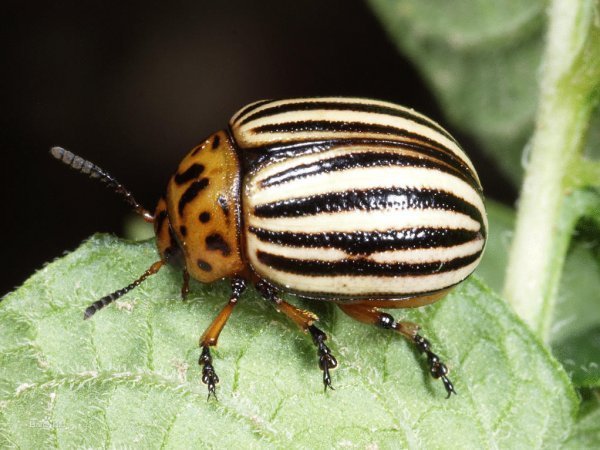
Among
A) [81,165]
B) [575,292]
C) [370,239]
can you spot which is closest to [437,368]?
[370,239]

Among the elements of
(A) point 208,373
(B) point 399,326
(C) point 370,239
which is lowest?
(B) point 399,326

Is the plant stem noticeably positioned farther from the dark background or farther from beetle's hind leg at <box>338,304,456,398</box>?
the dark background

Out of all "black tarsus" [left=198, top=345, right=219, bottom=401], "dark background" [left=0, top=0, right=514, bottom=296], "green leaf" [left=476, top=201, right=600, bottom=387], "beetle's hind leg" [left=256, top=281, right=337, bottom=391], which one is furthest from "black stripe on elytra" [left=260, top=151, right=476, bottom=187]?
"dark background" [left=0, top=0, right=514, bottom=296]

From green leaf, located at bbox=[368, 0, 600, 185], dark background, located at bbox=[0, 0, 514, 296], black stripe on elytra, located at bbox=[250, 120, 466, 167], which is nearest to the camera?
black stripe on elytra, located at bbox=[250, 120, 466, 167]

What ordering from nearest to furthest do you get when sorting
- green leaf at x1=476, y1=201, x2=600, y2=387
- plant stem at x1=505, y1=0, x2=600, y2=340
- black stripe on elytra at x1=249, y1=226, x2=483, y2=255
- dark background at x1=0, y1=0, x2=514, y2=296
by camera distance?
black stripe on elytra at x1=249, y1=226, x2=483, y2=255 < green leaf at x1=476, y1=201, x2=600, y2=387 < plant stem at x1=505, y1=0, x2=600, y2=340 < dark background at x1=0, y1=0, x2=514, y2=296

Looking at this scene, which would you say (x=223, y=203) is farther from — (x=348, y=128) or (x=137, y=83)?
(x=137, y=83)

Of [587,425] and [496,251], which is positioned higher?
[587,425]
